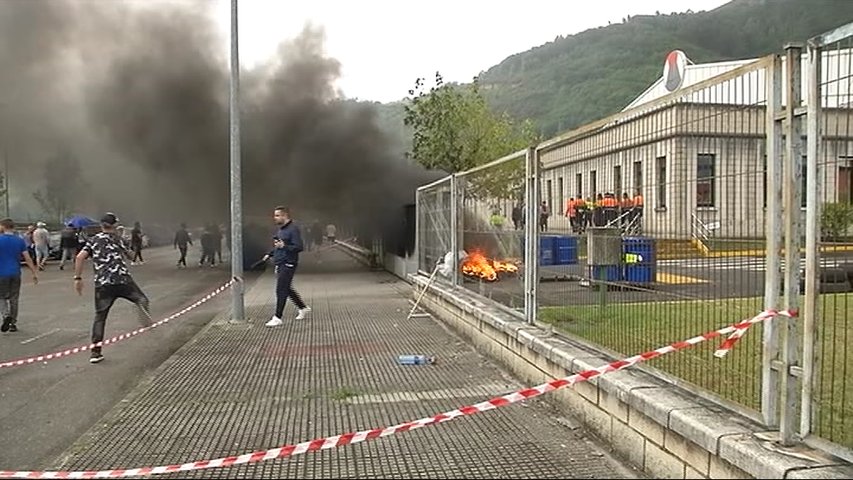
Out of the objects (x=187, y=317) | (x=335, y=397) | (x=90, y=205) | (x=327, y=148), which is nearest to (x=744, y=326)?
(x=335, y=397)

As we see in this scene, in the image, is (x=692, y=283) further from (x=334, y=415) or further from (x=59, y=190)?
(x=59, y=190)

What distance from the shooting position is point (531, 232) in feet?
20.4

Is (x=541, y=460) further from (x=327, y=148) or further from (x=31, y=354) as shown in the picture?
(x=327, y=148)

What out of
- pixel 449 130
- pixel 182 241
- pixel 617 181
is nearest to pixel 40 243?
pixel 182 241

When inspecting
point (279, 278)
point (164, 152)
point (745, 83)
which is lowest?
point (279, 278)

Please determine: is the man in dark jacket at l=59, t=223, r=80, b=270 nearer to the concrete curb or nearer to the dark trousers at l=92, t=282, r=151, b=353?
the dark trousers at l=92, t=282, r=151, b=353

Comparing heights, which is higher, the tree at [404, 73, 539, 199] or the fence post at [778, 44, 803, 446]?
the tree at [404, 73, 539, 199]

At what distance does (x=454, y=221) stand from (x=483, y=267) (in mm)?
1340

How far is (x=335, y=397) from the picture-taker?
562cm

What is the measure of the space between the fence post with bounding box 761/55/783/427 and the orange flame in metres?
3.82

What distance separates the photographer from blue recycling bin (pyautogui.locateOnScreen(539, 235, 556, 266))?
5993 millimetres

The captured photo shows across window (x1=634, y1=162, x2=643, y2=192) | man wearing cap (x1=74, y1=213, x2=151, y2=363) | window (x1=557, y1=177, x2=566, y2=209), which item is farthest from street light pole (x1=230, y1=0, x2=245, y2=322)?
window (x1=634, y1=162, x2=643, y2=192)

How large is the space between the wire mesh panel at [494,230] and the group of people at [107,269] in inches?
101

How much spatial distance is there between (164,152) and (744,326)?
871 inches
